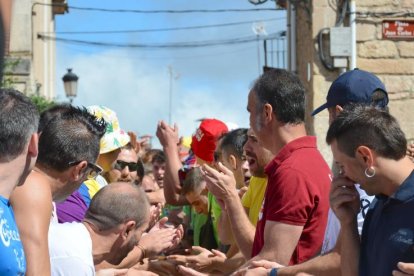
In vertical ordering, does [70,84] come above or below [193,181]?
below

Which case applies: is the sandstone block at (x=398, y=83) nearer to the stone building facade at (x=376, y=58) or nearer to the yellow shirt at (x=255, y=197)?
the stone building facade at (x=376, y=58)

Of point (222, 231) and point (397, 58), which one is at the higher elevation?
point (397, 58)

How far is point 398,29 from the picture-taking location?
412 inches

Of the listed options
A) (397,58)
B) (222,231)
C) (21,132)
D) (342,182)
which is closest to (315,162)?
(342,182)

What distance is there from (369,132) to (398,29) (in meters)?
7.87

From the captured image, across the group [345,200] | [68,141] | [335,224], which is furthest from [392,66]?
[345,200]

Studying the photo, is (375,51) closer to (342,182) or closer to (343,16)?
(343,16)

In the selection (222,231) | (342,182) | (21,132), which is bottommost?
(222,231)

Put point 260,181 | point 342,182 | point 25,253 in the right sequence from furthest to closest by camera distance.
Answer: point 260,181 < point 342,182 < point 25,253

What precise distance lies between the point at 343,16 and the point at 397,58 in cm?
83

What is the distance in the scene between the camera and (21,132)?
2.55 metres

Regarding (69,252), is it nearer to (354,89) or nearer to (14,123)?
(14,123)

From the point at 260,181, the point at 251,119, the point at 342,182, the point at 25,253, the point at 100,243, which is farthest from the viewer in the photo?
the point at 260,181

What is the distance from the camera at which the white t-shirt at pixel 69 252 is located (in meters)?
3.24
